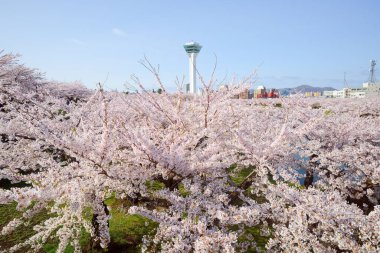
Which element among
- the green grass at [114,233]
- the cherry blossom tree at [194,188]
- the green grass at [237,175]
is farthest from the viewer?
the green grass at [237,175]

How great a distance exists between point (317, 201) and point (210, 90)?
3369 millimetres

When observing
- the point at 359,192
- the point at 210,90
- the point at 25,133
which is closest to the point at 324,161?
the point at 359,192

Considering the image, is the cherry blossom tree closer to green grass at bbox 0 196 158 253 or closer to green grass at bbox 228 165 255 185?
green grass at bbox 228 165 255 185

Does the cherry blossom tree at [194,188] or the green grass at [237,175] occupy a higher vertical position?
the cherry blossom tree at [194,188]

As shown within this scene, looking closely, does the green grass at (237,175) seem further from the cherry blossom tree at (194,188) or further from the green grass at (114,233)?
the green grass at (114,233)

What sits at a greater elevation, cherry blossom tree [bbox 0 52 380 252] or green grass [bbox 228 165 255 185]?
cherry blossom tree [bbox 0 52 380 252]

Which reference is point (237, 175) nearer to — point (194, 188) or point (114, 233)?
point (194, 188)

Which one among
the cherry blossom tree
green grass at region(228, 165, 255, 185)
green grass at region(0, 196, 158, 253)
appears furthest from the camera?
green grass at region(228, 165, 255, 185)

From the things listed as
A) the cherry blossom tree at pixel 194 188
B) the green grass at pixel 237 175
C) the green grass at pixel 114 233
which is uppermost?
the cherry blossom tree at pixel 194 188

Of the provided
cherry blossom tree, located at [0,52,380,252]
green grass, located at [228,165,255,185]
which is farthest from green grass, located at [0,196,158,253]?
green grass, located at [228,165,255,185]

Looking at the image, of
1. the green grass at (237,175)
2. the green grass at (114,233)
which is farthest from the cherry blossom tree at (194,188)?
the green grass at (114,233)

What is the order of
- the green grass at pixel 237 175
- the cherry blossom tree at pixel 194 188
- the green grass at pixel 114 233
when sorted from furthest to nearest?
1. the green grass at pixel 237 175
2. the green grass at pixel 114 233
3. the cherry blossom tree at pixel 194 188

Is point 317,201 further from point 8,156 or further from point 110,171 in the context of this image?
point 8,156

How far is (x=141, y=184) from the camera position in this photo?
5039mm
